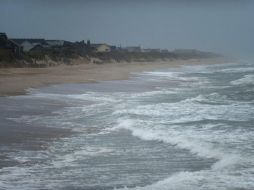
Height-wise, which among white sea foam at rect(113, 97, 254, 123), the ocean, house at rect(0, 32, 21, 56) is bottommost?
white sea foam at rect(113, 97, 254, 123)

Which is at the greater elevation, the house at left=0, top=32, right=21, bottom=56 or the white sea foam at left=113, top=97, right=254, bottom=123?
the house at left=0, top=32, right=21, bottom=56

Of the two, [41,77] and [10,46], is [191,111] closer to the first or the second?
[41,77]


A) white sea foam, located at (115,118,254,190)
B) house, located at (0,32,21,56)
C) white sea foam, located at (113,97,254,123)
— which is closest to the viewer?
white sea foam, located at (115,118,254,190)

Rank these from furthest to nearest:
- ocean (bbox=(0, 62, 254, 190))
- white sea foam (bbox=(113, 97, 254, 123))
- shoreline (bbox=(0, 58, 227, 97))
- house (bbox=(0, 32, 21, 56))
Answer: house (bbox=(0, 32, 21, 56))
shoreline (bbox=(0, 58, 227, 97))
white sea foam (bbox=(113, 97, 254, 123))
ocean (bbox=(0, 62, 254, 190))

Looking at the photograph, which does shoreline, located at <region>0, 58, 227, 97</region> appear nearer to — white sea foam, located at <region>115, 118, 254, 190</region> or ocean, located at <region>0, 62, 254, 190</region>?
ocean, located at <region>0, 62, 254, 190</region>

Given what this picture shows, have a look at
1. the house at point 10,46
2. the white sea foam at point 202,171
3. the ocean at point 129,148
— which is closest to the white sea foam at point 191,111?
the ocean at point 129,148

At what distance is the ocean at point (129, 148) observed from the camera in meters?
8.19

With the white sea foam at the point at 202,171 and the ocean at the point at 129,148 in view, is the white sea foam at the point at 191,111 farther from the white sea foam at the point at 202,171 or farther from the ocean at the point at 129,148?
the white sea foam at the point at 202,171

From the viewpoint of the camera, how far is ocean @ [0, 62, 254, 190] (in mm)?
8188

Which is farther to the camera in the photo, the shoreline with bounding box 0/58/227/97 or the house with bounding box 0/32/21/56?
the house with bounding box 0/32/21/56

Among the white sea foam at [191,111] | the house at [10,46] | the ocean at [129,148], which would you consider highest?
the house at [10,46]

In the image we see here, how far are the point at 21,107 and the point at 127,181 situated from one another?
1126 cm

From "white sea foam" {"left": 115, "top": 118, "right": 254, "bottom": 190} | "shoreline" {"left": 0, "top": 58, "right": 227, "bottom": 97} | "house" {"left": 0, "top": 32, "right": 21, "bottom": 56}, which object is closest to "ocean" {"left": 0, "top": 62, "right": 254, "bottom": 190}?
"white sea foam" {"left": 115, "top": 118, "right": 254, "bottom": 190}

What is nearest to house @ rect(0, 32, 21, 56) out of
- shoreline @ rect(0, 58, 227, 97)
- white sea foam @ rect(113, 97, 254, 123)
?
shoreline @ rect(0, 58, 227, 97)
